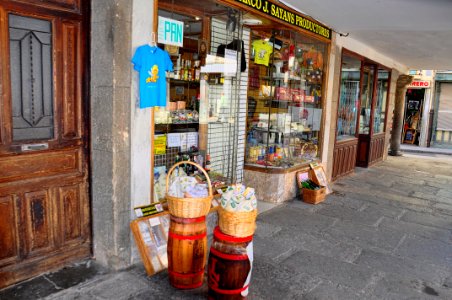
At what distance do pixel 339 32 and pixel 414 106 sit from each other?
561 inches

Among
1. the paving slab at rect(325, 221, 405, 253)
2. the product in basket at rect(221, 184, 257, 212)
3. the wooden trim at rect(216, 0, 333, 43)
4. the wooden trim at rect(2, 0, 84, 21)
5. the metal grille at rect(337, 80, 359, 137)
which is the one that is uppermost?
the wooden trim at rect(216, 0, 333, 43)

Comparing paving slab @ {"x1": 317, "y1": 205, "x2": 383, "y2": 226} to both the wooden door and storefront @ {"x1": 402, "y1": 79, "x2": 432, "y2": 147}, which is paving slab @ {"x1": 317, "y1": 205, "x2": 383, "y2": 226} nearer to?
the wooden door

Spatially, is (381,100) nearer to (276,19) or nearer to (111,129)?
(276,19)

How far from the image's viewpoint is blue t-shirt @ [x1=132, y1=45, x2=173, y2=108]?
3.52m

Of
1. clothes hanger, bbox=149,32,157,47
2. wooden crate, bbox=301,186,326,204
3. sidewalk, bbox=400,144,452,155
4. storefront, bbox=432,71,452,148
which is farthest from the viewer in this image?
storefront, bbox=432,71,452,148

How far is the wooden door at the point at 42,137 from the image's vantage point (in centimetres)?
316

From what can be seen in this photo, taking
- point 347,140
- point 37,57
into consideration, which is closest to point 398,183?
point 347,140

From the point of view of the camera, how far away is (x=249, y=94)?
249 inches

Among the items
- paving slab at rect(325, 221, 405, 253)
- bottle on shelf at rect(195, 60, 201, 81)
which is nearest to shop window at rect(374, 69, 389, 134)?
paving slab at rect(325, 221, 405, 253)

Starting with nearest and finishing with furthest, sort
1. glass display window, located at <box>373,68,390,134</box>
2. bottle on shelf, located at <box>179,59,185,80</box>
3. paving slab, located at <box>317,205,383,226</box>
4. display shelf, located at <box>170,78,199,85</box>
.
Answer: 1. display shelf, located at <box>170,78,199,85</box>
2. bottle on shelf, located at <box>179,59,185,80</box>
3. paving slab, located at <box>317,205,383,226</box>
4. glass display window, located at <box>373,68,390,134</box>

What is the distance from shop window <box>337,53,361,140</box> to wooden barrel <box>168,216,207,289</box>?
20.0ft

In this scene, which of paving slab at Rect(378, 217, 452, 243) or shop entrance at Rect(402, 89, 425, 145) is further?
shop entrance at Rect(402, 89, 425, 145)

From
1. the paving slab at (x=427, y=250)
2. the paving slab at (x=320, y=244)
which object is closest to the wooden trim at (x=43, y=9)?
the paving slab at (x=320, y=244)

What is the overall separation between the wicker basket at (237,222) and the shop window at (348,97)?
6.05m
